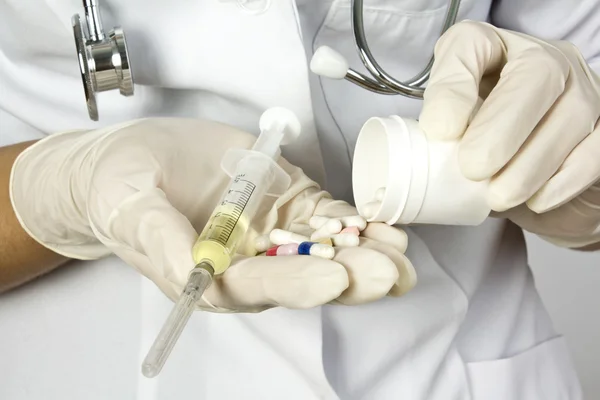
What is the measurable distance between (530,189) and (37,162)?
463 millimetres

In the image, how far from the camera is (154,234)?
0.53m

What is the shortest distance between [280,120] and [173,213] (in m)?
0.18

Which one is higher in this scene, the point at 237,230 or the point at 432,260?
the point at 237,230

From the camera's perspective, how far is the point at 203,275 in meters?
0.48

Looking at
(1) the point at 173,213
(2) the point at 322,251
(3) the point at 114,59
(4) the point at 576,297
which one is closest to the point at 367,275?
(2) the point at 322,251

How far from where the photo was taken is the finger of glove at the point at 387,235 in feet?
1.81

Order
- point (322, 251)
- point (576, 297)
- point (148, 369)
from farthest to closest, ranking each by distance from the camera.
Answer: point (576, 297), point (322, 251), point (148, 369)

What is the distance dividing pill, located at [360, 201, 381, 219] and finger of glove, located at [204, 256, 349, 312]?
98 millimetres

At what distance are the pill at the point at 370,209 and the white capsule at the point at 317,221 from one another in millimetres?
33

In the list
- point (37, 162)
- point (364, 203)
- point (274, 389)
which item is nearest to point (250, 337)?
point (274, 389)

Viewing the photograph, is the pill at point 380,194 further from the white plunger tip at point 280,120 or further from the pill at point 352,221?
the white plunger tip at point 280,120

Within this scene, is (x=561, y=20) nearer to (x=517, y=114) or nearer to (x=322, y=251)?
(x=517, y=114)

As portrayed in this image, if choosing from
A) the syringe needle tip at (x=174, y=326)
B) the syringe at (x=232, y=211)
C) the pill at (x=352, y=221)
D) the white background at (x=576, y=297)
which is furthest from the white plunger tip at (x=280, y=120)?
the white background at (x=576, y=297)

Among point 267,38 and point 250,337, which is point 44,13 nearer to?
point 267,38
